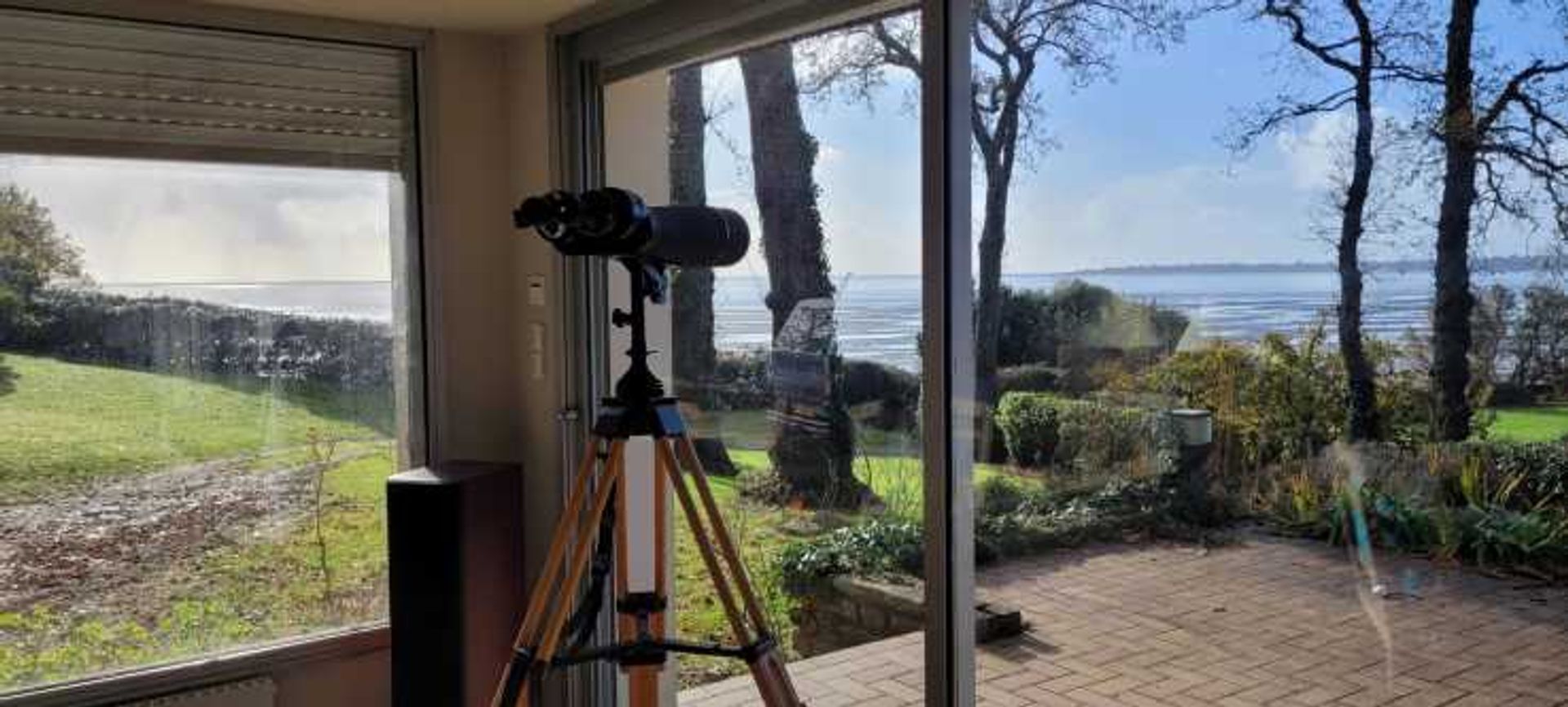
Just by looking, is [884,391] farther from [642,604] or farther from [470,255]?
[470,255]

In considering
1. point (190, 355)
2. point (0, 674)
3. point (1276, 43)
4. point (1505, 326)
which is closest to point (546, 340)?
point (190, 355)

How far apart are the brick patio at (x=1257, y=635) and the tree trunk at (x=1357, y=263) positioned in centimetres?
20

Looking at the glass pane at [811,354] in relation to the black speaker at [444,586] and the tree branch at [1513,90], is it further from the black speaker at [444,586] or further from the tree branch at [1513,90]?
the tree branch at [1513,90]

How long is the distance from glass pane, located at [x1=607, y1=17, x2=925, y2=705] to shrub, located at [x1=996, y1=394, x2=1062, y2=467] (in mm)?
212

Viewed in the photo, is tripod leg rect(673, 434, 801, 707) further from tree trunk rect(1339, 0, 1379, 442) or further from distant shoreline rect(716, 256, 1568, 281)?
tree trunk rect(1339, 0, 1379, 442)

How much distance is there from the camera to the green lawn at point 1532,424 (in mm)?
1336

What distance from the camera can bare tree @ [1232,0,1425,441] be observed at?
4.86 feet

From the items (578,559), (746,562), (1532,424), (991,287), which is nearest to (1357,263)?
(1532,424)

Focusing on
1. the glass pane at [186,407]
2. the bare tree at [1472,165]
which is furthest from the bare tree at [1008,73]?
the glass pane at [186,407]

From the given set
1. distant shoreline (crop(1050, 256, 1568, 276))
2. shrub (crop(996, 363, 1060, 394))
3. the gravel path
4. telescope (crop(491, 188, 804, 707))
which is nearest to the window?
the gravel path

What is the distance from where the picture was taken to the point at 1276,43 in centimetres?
160

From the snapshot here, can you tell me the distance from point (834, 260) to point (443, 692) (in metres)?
1.42

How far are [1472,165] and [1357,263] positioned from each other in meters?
0.19

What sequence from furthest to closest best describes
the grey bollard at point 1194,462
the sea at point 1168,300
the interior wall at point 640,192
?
the interior wall at point 640,192 → the grey bollard at point 1194,462 → the sea at point 1168,300
